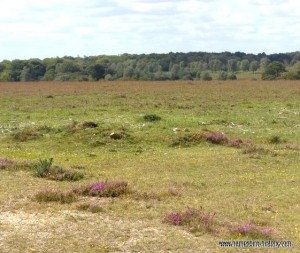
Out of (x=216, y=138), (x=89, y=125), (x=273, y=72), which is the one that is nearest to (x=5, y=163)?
(x=89, y=125)

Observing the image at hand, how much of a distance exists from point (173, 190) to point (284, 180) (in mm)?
4208

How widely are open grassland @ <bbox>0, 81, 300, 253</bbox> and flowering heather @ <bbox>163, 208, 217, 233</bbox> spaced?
0.02 metres

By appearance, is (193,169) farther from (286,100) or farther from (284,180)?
(286,100)

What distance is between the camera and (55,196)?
45.0 ft

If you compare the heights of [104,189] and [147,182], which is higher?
[104,189]

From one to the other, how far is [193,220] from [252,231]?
1.34 m

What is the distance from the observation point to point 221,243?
10.6m

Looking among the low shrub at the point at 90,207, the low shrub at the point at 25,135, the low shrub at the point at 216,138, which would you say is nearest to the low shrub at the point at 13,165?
the low shrub at the point at 90,207

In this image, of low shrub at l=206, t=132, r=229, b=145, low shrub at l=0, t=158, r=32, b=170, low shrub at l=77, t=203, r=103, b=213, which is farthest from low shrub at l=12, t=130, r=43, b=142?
low shrub at l=77, t=203, r=103, b=213

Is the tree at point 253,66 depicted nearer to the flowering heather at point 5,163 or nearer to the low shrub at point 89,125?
the low shrub at point 89,125

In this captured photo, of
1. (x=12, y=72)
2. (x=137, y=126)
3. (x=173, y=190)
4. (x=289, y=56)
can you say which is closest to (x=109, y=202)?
(x=173, y=190)

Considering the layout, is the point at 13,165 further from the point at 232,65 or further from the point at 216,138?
the point at 232,65

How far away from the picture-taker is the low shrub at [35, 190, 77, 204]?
534 inches

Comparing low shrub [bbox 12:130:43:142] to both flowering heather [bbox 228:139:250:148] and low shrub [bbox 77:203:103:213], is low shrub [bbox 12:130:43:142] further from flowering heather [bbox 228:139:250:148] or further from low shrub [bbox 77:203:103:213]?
low shrub [bbox 77:203:103:213]
